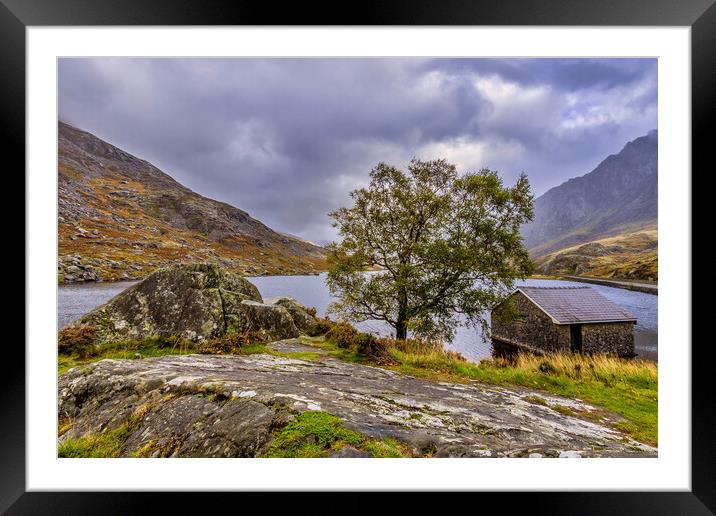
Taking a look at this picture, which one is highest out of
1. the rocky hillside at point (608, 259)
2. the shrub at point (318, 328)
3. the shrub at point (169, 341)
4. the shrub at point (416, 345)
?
the rocky hillside at point (608, 259)

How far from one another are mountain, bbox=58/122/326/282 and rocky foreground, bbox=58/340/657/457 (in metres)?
3.34

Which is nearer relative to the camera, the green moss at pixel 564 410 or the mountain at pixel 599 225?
the green moss at pixel 564 410

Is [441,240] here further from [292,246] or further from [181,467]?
[181,467]

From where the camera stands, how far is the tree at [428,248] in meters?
5.80

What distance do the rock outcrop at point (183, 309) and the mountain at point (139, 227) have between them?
4.43ft

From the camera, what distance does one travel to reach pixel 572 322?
8820 mm

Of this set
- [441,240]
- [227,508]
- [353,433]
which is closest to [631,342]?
[441,240]

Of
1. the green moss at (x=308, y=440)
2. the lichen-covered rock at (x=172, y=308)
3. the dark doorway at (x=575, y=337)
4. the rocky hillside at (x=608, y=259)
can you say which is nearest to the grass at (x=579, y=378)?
the rocky hillside at (x=608, y=259)

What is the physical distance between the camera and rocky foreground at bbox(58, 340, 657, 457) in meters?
2.21

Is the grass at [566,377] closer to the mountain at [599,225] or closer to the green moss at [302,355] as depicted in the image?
the green moss at [302,355]

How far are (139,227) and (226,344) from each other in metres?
4.56

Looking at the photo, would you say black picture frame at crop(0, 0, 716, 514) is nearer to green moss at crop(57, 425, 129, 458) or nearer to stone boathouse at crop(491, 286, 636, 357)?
green moss at crop(57, 425, 129, 458)

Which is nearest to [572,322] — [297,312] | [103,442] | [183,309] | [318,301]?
[318,301]
